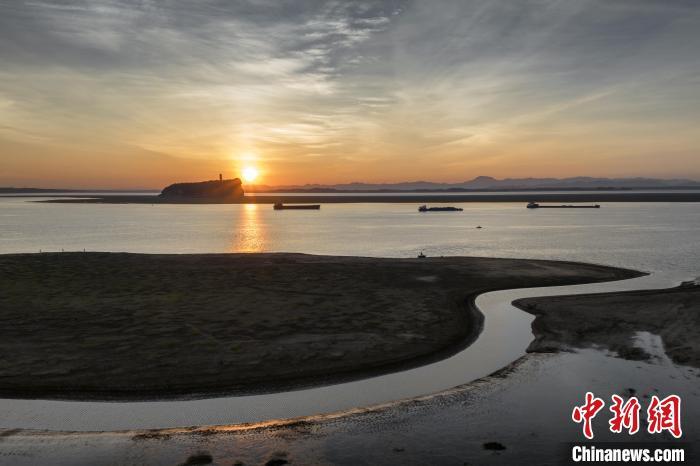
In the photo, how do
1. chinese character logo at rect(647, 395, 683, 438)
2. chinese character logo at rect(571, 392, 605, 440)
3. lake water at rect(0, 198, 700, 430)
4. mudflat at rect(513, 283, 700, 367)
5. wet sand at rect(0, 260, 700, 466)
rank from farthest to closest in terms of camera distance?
mudflat at rect(513, 283, 700, 367)
lake water at rect(0, 198, 700, 430)
chinese character logo at rect(571, 392, 605, 440)
chinese character logo at rect(647, 395, 683, 438)
wet sand at rect(0, 260, 700, 466)

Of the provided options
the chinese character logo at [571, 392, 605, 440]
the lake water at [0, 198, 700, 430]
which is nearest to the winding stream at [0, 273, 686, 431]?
the lake water at [0, 198, 700, 430]

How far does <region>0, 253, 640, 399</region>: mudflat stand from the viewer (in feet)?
57.9

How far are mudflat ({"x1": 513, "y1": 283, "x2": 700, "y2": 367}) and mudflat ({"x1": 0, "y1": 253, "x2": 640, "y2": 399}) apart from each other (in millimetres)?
3736

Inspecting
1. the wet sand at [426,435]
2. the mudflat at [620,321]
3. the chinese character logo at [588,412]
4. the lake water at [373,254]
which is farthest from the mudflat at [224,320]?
the chinese character logo at [588,412]

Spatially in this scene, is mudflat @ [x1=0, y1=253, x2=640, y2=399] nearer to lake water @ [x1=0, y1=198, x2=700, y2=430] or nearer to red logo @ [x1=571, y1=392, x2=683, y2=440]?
lake water @ [x1=0, y1=198, x2=700, y2=430]

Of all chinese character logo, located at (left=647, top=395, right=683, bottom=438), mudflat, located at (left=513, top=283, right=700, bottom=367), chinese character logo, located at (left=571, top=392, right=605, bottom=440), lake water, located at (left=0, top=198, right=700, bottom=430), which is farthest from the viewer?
mudflat, located at (left=513, top=283, right=700, bottom=367)

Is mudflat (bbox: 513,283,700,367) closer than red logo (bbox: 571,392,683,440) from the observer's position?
No

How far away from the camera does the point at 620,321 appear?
2472 centimetres

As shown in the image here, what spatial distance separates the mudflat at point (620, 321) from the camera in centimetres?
2088

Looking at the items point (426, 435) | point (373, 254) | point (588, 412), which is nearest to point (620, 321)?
point (588, 412)

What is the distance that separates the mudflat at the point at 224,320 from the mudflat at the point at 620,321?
3.74 metres

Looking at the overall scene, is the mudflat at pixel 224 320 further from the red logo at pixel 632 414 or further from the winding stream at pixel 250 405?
the red logo at pixel 632 414

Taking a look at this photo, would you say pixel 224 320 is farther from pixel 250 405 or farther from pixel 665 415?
pixel 665 415

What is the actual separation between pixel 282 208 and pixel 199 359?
173763mm
